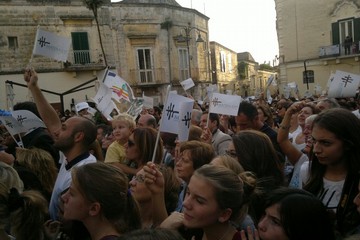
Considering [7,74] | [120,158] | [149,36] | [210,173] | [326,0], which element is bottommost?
[120,158]

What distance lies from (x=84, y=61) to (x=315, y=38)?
51.4 ft

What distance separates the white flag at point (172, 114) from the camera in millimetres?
3918

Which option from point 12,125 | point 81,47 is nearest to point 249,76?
point 81,47

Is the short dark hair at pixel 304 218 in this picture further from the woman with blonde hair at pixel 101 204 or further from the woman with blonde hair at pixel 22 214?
the woman with blonde hair at pixel 22 214

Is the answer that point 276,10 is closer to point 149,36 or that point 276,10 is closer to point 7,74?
point 149,36

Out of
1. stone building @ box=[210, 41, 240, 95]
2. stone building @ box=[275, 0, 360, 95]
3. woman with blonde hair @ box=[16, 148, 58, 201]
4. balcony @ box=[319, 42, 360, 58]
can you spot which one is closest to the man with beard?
woman with blonde hair @ box=[16, 148, 58, 201]

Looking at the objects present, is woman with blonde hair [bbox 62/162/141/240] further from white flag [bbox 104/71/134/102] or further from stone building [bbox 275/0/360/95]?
stone building [bbox 275/0/360/95]

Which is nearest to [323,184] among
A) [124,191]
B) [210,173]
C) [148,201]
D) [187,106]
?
[210,173]

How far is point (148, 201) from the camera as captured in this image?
9.06ft

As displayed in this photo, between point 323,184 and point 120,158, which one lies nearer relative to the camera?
point 323,184

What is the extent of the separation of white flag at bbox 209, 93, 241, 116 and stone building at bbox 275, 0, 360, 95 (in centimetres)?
2034

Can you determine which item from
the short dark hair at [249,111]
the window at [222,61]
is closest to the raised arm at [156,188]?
the short dark hair at [249,111]

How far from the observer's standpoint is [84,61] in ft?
76.2

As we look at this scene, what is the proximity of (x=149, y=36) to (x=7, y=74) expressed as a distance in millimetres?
9090
